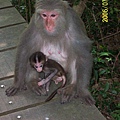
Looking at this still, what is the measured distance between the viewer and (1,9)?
574 centimetres

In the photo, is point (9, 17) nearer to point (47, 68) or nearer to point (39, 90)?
point (47, 68)

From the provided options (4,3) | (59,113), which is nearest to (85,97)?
(59,113)

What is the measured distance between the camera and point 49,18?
377 cm

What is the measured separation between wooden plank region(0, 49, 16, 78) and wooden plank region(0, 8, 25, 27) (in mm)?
731

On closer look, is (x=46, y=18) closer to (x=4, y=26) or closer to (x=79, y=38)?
(x=79, y=38)

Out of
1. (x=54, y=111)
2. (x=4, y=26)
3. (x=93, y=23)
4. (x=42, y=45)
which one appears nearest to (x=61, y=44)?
(x=42, y=45)

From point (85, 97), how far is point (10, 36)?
1563 millimetres

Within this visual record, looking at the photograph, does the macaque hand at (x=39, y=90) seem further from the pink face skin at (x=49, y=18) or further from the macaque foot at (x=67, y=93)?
the pink face skin at (x=49, y=18)

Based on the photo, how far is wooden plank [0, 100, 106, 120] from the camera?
358 cm

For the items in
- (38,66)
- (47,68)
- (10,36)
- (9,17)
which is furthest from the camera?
(9,17)

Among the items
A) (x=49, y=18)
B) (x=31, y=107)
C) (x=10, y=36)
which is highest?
(x=49, y=18)

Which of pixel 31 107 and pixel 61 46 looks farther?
pixel 61 46

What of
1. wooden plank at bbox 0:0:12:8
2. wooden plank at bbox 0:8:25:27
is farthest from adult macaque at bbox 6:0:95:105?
wooden plank at bbox 0:0:12:8

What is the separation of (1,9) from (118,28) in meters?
1.72
